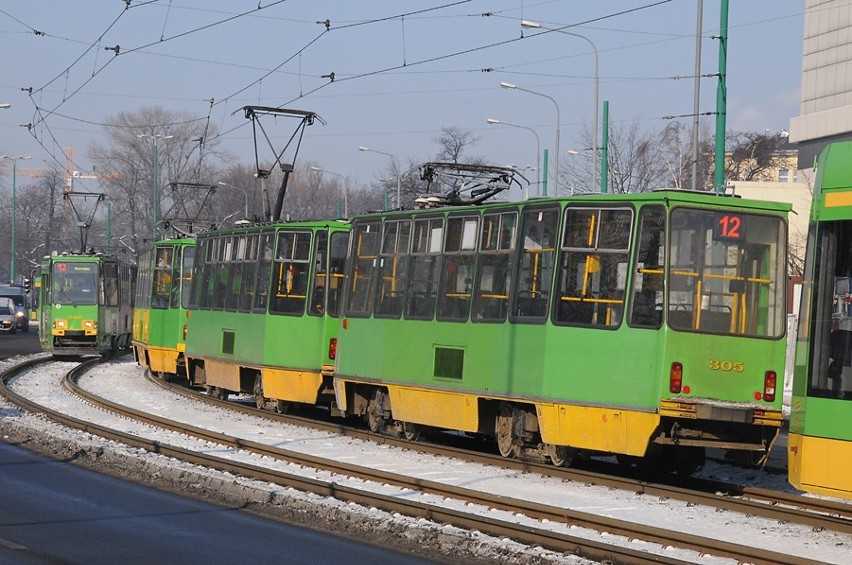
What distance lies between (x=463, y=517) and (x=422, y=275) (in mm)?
7297

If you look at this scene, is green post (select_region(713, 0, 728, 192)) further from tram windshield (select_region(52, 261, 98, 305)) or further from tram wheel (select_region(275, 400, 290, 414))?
tram windshield (select_region(52, 261, 98, 305))

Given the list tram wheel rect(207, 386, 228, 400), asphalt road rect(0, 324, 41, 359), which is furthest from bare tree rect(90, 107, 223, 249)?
tram wheel rect(207, 386, 228, 400)

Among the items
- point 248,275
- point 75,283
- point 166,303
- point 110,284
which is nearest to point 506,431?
point 248,275

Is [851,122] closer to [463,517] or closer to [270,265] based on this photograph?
[270,265]

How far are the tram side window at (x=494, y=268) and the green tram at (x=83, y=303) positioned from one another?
26431 mm

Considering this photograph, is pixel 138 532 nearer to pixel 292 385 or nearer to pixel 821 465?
pixel 821 465

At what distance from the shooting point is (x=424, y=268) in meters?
18.2

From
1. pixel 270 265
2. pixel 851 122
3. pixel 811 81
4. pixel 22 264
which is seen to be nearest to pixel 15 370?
pixel 270 265

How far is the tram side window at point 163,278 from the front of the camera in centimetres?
3061

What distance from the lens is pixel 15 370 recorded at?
33.8 metres

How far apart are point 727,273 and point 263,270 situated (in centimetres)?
1075

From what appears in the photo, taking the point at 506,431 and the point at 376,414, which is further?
the point at 376,414

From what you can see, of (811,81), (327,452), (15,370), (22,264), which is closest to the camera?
(327,452)

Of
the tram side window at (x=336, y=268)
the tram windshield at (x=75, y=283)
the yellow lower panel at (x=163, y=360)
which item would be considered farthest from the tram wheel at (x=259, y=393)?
the tram windshield at (x=75, y=283)
